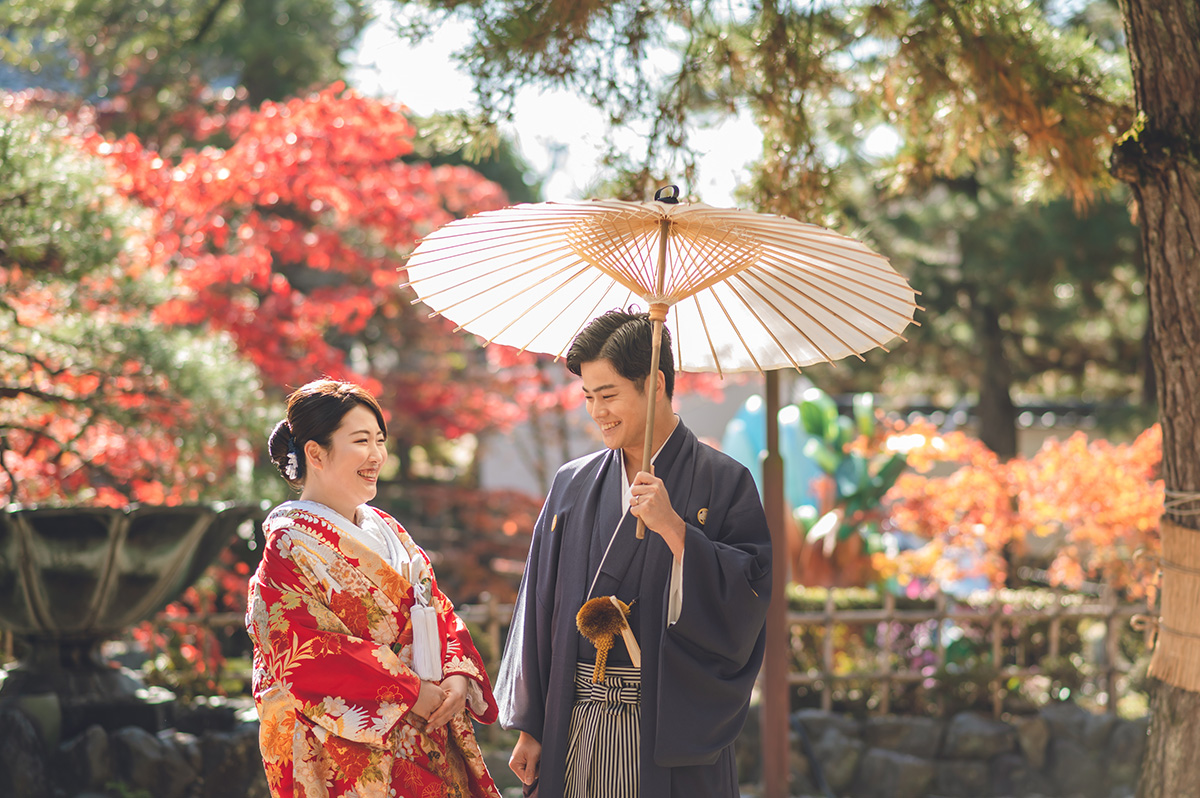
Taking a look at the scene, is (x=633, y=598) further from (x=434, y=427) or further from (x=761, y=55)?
(x=434, y=427)

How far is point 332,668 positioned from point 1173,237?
311cm

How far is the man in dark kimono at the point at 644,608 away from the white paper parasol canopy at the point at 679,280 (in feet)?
0.63

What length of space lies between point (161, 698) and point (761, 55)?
155 inches

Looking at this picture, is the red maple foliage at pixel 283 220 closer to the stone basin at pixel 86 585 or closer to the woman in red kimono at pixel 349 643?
the stone basin at pixel 86 585

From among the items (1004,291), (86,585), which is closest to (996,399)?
(1004,291)

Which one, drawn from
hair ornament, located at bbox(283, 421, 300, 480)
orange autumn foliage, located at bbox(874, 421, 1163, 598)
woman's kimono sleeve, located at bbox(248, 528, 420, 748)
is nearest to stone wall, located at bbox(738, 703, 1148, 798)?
orange autumn foliage, located at bbox(874, 421, 1163, 598)

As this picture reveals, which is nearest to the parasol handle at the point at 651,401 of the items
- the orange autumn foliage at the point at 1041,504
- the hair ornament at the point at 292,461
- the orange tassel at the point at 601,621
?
the orange tassel at the point at 601,621

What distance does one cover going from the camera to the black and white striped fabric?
237 cm

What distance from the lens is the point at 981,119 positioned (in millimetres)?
4195

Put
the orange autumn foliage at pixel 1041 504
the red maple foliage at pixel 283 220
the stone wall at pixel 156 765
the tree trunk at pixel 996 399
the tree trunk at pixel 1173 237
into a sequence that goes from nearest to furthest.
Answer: the tree trunk at pixel 1173 237
the stone wall at pixel 156 765
the red maple foliage at pixel 283 220
the orange autumn foliage at pixel 1041 504
the tree trunk at pixel 996 399

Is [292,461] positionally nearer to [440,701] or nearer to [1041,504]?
[440,701]

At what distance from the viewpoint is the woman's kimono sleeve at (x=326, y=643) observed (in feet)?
7.50

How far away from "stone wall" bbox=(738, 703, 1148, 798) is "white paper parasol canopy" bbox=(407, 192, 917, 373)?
12.0ft

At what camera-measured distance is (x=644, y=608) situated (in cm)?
239
